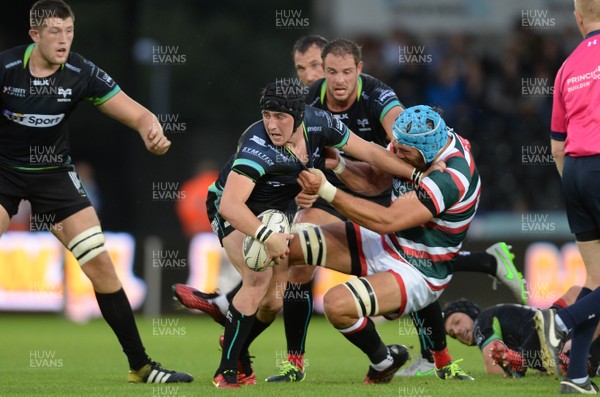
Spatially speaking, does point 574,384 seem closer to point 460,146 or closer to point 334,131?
point 460,146

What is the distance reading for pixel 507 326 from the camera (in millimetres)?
8055

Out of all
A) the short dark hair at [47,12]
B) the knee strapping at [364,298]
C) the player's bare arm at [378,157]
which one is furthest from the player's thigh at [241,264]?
the short dark hair at [47,12]

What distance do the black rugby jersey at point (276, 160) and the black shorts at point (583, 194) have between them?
1.59 m

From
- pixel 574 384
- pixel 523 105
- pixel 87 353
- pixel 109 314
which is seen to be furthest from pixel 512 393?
pixel 523 105

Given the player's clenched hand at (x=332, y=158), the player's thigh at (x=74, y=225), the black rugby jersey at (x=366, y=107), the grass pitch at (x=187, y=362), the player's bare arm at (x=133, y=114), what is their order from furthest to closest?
the black rugby jersey at (x=366, y=107) → the player's clenched hand at (x=332, y=158) → the player's thigh at (x=74, y=225) → the player's bare arm at (x=133, y=114) → the grass pitch at (x=187, y=362)

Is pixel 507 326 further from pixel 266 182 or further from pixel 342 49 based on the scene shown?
pixel 342 49

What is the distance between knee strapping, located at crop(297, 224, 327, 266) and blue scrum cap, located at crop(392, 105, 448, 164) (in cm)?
89

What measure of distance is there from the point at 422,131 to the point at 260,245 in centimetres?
128

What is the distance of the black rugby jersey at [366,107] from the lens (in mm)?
8508

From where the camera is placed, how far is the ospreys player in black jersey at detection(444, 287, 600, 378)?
767 centimetres

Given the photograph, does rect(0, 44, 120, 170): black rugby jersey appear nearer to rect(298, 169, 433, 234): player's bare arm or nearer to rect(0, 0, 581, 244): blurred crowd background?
rect(298, 169, 433, 234): player's bare arm

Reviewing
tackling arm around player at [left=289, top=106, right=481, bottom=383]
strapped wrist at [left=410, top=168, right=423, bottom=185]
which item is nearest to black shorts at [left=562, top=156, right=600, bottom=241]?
tackling arm around player at [left=289, top=106, right=481, bottom=383]

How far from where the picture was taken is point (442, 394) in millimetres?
6797

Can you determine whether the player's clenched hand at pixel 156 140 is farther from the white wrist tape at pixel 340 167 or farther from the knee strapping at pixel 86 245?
the white wrist tape at pixel 340 167
